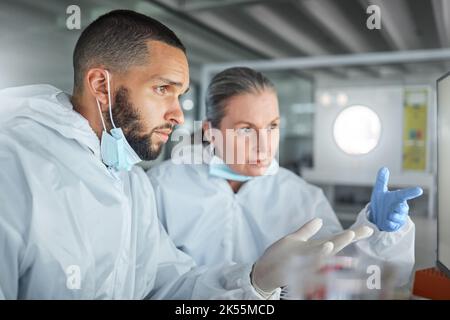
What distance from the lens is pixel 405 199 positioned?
0.85 m

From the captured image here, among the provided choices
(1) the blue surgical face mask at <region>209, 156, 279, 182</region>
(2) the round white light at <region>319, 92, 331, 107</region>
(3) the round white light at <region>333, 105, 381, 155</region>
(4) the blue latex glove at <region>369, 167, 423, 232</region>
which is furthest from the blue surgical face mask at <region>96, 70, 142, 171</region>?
(2) the round white light at <region>319, 92, 331, 107</region>

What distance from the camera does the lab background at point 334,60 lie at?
0.98 meters

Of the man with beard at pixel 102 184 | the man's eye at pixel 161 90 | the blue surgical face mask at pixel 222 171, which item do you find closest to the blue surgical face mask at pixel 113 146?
the man with beard at pixel 102 184

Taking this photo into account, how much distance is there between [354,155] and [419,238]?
0.40m

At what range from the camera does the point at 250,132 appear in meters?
1.04

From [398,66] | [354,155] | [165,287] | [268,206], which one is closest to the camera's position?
[165,287]

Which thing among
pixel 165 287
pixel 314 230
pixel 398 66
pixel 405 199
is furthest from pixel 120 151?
pixel 398 66

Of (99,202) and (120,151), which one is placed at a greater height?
(120,151)

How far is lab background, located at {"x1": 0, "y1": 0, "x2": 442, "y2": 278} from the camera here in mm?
979

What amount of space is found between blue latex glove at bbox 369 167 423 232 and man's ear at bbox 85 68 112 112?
0.63m

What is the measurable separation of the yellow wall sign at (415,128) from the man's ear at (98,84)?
1043mm
